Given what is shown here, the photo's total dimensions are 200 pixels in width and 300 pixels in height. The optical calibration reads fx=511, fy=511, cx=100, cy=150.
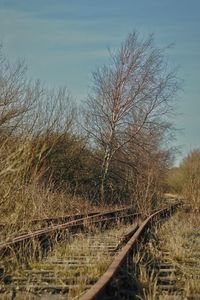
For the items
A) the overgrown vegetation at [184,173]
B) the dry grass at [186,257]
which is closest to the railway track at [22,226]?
the dry grass at [186,257]

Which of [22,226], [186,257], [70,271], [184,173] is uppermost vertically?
[184,173]

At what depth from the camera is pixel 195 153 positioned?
33.5 meters

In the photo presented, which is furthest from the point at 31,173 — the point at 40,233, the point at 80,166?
the point at 80,166

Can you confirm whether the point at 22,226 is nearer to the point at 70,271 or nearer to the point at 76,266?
the point at 76,266

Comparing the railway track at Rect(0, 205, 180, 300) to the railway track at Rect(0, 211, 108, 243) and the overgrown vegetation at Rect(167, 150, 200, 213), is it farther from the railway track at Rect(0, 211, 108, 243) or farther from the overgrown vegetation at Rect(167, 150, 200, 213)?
the overgrown vegetation at Rect(167, 150, 200, 213)

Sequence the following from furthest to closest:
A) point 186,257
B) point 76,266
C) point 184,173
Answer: point 184,173
point 186,257
point 76,266

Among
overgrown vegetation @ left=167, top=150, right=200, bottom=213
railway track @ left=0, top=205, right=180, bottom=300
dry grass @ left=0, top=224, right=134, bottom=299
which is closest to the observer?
railway track @ left=0, top=205, right=180, bottom=300

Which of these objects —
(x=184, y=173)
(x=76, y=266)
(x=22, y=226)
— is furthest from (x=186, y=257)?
(x=184, y=173)

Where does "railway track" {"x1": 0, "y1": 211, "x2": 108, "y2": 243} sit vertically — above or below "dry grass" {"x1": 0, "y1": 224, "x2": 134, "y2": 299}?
above

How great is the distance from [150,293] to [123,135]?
21889mm

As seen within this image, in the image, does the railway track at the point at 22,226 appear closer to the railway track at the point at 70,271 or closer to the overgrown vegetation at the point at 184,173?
the railway track at the point at 70,271

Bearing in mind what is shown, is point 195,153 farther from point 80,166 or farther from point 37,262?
point 37,262

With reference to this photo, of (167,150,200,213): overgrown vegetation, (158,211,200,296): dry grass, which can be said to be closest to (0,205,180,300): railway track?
(158,211,200,296): dry grass

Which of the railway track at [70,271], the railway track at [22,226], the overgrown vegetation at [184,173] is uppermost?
the overgrown vegetation at [184,173]
